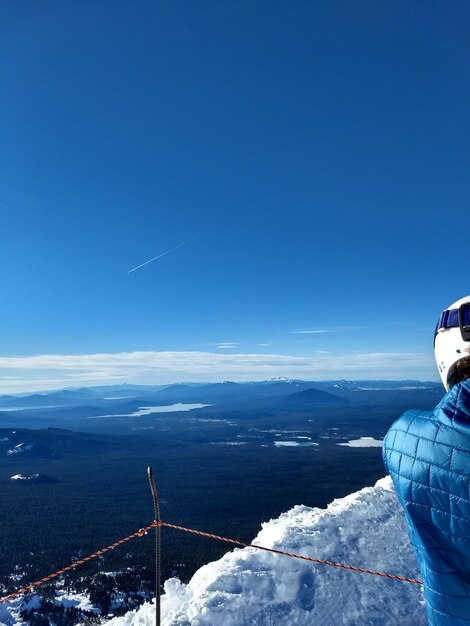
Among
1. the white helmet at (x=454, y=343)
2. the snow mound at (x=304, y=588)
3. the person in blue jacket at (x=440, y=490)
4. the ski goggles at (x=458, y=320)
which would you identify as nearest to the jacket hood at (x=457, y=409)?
the person in blue jacket at (x=440, y=490)

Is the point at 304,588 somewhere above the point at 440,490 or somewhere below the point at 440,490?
below

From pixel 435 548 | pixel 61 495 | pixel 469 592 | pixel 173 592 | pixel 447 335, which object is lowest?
pixel 61 495

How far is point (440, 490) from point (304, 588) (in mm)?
5604

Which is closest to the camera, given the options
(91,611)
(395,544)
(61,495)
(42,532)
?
(395,544)

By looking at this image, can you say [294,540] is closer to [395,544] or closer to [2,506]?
[395,544]

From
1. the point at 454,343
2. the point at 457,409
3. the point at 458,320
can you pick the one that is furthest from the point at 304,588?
the point at 457,409

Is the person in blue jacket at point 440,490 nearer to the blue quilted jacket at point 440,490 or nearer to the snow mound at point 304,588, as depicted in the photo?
the blue quilted jacket at point 440,490

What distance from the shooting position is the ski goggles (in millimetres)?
2742

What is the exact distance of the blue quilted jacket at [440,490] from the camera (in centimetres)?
211

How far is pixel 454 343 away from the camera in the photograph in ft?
9.40

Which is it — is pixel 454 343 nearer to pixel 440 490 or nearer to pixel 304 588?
pixel 440 490

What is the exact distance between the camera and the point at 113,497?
16062cm

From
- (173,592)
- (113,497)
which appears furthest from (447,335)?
(113,497)

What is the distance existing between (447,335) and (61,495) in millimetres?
191589
